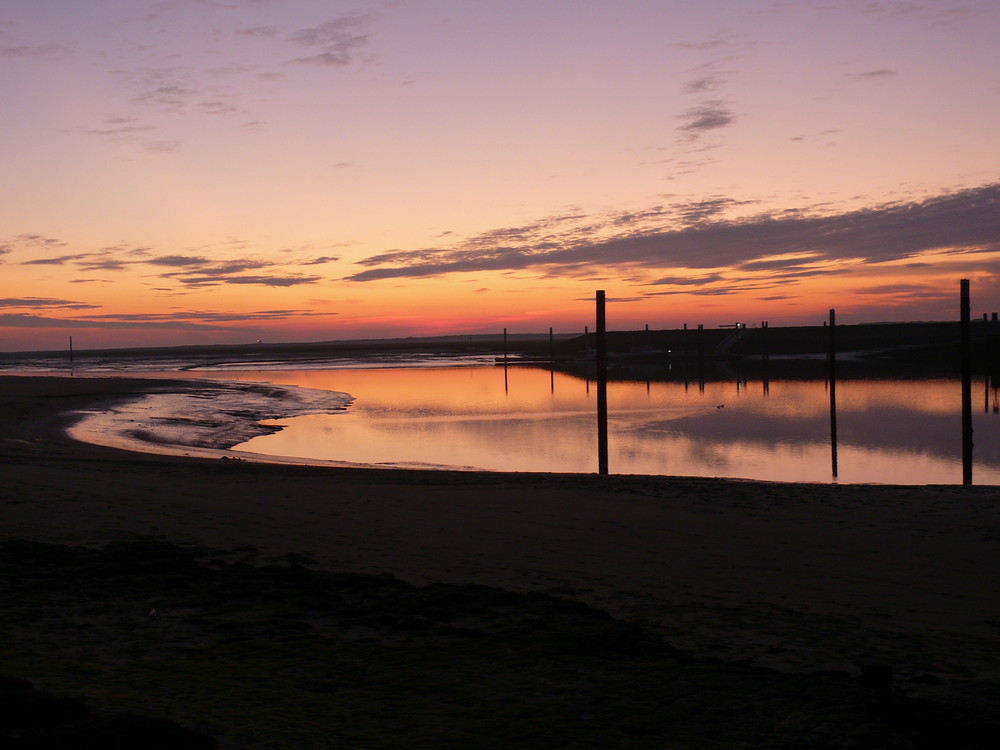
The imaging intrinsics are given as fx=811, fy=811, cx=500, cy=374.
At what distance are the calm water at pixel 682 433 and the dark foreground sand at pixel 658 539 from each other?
575 cm

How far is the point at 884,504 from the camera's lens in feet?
42.5

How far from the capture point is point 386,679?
5.32 metres

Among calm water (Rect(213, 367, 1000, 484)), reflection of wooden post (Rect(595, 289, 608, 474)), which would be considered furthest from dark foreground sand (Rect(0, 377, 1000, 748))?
calm water (Rect(213, 367, 1000, 484))

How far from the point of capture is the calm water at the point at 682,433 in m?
21.5

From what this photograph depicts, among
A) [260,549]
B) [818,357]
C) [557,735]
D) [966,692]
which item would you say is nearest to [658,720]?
[557,735]

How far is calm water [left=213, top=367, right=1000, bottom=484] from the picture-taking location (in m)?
21.5

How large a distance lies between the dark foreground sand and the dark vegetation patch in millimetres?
722

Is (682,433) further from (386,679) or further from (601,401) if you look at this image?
(386,679)

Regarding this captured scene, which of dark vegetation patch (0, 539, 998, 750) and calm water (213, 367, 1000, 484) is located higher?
dark vegetation patch (0, 539, 998, 750)

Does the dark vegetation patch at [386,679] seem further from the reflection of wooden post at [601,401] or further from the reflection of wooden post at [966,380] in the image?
the reflection of wooden post at [966,380]

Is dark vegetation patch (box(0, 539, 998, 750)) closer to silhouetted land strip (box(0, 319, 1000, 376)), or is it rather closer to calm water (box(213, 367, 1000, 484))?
calm water (box(213, 367, 1000, 484))

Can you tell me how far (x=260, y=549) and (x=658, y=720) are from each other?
626cm

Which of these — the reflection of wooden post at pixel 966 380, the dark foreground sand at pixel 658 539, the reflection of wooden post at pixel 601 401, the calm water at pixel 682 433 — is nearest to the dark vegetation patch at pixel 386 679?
the dark foreground sand at pixel 658 539

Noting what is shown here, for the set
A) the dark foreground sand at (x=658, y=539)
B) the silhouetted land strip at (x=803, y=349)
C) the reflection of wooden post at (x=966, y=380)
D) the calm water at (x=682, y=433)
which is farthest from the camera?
the silhouetted land strip at (x=803, y=349)
